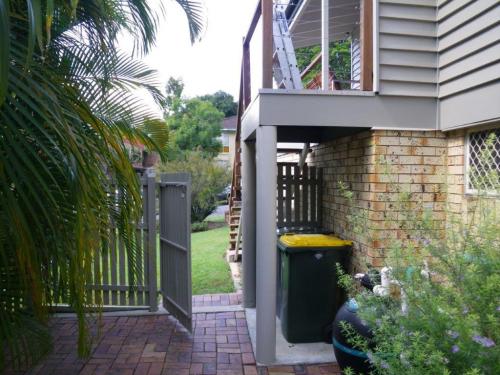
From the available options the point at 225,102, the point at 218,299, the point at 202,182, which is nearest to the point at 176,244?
the point at 218,299

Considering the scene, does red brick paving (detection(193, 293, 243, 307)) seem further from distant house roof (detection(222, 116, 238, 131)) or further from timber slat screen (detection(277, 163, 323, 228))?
distant house roof (detection(222, 116, 238, 131))

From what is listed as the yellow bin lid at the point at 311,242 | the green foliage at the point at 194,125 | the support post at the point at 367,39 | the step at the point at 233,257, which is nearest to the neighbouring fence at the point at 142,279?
the yellow bin lid at the point at 311,242

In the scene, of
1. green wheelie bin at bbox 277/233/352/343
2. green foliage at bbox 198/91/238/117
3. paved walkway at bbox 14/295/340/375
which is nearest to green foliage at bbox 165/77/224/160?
green foliage at bbox 198/91/238/117

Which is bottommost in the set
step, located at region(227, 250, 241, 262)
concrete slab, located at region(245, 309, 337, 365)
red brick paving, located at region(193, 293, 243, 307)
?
red brick paving, located at region(193, 293, 243, 307)

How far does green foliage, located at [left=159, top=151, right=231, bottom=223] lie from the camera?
15.2m

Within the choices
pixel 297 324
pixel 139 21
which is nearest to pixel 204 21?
pixel 139 21

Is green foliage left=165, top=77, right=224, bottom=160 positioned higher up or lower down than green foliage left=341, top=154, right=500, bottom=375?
higher up

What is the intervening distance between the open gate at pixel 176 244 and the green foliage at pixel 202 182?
389 inches

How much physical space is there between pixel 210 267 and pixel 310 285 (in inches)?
162

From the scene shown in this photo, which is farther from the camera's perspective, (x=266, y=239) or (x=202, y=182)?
(x=202, y=182)

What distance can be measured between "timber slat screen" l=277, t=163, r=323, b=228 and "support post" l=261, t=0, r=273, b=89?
1.95 meters

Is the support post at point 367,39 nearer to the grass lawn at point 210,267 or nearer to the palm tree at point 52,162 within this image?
the palm tree at point 52,162

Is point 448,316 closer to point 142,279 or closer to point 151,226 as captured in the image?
point 151,226

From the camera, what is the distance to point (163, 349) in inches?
163
